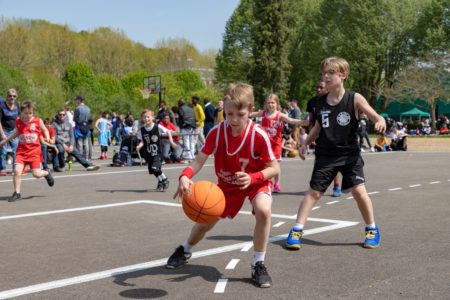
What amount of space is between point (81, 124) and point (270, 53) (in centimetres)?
4420

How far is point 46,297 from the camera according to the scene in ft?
13.3

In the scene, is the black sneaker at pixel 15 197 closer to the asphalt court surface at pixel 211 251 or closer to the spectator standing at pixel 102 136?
the asphalt court surface at pixel 211 251

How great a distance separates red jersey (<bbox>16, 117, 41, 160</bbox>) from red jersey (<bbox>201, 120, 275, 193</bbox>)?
6.37 metres

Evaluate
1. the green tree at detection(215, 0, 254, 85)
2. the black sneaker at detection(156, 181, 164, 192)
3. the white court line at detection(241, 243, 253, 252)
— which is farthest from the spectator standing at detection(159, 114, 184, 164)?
the green tree at detection(215, 0, 254, 85)

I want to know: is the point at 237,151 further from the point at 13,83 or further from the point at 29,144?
the point at 13,83

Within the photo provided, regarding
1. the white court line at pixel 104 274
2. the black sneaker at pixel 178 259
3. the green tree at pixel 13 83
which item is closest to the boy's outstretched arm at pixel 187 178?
the black sneaker at pixel 178 259

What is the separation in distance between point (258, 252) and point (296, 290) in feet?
1.53

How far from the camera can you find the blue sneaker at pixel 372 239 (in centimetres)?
562

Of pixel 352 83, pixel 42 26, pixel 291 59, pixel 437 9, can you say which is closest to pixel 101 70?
pixel 42 26

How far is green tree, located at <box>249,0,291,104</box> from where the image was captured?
196ft

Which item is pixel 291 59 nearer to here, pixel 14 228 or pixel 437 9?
pixel 437 9

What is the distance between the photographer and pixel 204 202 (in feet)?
13.9

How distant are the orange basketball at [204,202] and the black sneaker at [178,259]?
26.7 inches

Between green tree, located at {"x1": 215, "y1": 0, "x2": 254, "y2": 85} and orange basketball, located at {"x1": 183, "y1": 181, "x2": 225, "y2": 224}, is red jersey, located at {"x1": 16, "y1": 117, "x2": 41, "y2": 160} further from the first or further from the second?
green tree, located at {"x1": 215, "y1": 0, "x2": 254, "y2": 85}
